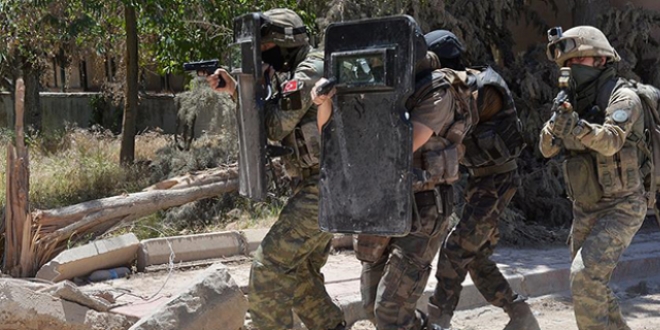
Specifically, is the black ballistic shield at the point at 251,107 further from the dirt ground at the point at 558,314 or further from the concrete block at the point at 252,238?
the concrete block at the point at 252,238

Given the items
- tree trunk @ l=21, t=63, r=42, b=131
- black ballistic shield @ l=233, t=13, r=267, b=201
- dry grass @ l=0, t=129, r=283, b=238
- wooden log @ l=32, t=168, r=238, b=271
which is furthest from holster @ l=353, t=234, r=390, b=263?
tree trunk @ l=21, t=63, r=42, b=131

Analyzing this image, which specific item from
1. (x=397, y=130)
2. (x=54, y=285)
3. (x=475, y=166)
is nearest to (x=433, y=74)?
(x=397, y=130)

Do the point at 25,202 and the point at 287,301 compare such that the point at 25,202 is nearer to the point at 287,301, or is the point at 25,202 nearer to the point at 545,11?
the point at 287,301

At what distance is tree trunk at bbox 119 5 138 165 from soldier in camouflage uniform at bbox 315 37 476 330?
592cm

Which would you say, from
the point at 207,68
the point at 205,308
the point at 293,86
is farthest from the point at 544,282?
the point at 207,68

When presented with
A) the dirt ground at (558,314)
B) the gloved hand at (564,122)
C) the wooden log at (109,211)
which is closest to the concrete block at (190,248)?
the wooden log at (109,211)

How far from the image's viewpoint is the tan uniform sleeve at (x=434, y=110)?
12.3ft

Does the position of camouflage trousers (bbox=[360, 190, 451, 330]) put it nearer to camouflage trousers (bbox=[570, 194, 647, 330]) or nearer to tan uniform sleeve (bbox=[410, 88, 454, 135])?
tan uniform sleeve (bbox=[410, 88, 454, 135])

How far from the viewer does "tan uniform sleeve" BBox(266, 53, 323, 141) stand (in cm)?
397

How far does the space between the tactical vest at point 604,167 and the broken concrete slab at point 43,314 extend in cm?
279

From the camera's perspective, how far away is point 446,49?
178 inches

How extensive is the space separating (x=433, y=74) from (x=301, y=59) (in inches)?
30.5

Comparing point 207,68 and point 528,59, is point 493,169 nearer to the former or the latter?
point 207,68

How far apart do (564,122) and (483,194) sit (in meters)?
0.96
